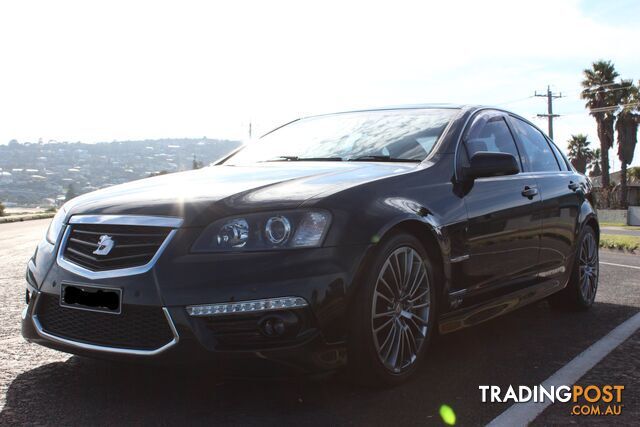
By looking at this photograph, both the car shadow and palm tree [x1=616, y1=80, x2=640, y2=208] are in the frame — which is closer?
the car shadow

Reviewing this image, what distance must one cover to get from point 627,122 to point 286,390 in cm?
5062

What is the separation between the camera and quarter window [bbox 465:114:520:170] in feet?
15.5

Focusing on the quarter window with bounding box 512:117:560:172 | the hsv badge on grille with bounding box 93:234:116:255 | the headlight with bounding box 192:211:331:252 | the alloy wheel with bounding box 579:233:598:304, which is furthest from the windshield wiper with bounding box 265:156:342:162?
the alloy wheel with bounding box 579:233:598:304

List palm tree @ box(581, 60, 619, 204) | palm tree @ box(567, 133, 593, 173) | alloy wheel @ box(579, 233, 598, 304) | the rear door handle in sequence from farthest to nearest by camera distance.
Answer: palm tree @ box(567, 133, 593, 173)
palm tree @ box(581, 60, 619, 204)
alloy wheel @ box(579, 233, 598, 304)
the rear door handle

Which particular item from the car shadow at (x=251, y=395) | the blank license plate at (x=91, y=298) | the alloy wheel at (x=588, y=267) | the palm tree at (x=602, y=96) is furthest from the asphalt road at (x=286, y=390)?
the palm tree at (x=602, y=96)

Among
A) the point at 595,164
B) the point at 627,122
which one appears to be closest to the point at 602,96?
the point at 627,122

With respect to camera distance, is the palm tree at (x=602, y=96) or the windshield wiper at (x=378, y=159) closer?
the windshield wiper at (x=378, y=159)

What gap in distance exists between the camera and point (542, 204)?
5250mm

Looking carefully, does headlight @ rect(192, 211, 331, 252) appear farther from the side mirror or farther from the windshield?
the side mirror

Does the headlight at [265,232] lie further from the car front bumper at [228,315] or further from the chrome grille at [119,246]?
the chrome grille at [119,246]

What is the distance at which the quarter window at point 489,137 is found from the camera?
4.72m

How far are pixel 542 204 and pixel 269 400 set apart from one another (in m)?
2.83

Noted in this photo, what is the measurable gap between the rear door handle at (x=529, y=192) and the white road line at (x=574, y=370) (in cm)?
112

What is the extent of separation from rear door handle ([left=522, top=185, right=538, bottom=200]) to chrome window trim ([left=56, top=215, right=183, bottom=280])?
9.06 ft
